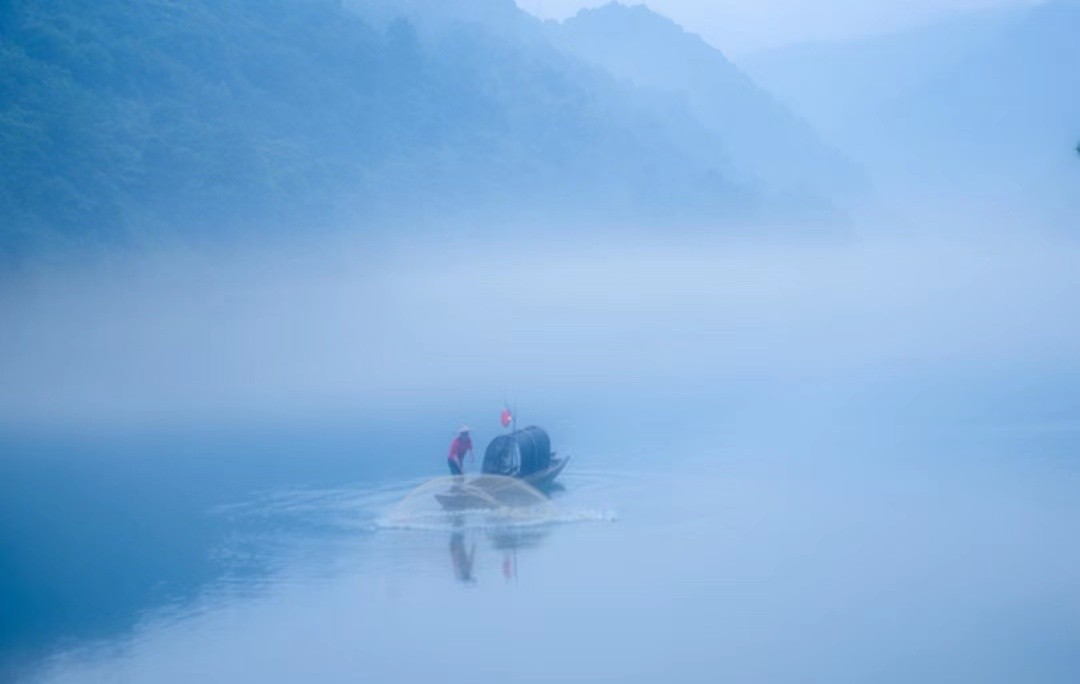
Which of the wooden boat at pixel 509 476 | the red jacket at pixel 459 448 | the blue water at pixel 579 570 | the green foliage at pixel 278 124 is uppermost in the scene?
the green foliage at pixel 278 124

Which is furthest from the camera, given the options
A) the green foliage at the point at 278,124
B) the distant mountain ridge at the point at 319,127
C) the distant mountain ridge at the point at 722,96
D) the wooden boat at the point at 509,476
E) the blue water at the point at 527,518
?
the distant mountain ridge at the point at 722,96

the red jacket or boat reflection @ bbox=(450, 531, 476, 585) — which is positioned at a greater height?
the red jacket

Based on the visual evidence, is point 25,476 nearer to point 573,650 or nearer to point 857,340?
point 573,650

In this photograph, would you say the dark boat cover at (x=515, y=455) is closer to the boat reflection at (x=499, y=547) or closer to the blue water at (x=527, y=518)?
the blue water at (x=527, y=518)

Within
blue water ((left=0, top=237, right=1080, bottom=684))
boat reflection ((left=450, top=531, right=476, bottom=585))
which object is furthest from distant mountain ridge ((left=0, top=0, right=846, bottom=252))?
boat reflection ((left=450, top=531, right=476, bottom=585))

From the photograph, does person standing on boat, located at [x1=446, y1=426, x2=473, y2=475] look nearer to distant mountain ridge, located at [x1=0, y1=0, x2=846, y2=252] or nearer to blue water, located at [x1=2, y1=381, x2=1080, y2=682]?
blue water, located at [x1=2, y1=381, x2=1080, y2=682]

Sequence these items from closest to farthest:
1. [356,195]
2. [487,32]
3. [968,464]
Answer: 1. [968,464]
2. [356,195]
3. [487,32]

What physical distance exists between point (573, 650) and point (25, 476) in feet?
47.2

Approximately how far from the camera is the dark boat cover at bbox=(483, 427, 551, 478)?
1855cm

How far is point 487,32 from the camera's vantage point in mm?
87812

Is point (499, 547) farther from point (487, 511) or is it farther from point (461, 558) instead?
point (487, 511)

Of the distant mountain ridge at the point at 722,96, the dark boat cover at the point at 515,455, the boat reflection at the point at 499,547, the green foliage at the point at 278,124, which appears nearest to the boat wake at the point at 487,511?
the boat reflection at the point at 499,547

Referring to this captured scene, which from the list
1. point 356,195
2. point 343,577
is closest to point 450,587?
point 343,577

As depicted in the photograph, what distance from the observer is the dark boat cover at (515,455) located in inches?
730
